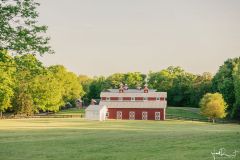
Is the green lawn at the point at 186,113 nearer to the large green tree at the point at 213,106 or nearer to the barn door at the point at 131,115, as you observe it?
the large green tree at the point at 213,106

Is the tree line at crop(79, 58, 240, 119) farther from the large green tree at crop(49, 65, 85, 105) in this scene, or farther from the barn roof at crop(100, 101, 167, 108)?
the large green tree at crop(49, 65, 85, 105)

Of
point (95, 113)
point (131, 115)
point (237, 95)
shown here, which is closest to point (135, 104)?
point (131, 115)

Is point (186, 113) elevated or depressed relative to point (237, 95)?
depressed

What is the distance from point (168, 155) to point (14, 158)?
7.97 m

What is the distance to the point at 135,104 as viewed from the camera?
94.9 m

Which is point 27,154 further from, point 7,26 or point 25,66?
point 7,26

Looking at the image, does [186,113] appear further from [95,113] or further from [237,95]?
[95,113]

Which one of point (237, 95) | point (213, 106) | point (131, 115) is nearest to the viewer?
point (213, 106)

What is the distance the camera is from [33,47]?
21.6 meters

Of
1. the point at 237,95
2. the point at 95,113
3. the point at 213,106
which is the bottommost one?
the point at 95,113

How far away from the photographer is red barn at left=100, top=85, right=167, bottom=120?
92.2m

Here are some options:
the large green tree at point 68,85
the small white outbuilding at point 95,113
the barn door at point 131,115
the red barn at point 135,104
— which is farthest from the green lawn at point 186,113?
the large green tree at point 68,85

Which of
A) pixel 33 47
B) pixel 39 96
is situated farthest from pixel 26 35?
pixel 39 96

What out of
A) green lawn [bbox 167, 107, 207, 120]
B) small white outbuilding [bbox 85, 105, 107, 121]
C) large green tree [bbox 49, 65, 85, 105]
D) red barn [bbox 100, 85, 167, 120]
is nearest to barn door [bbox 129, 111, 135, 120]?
red barn [bbox 100, 85, 167, 120]
